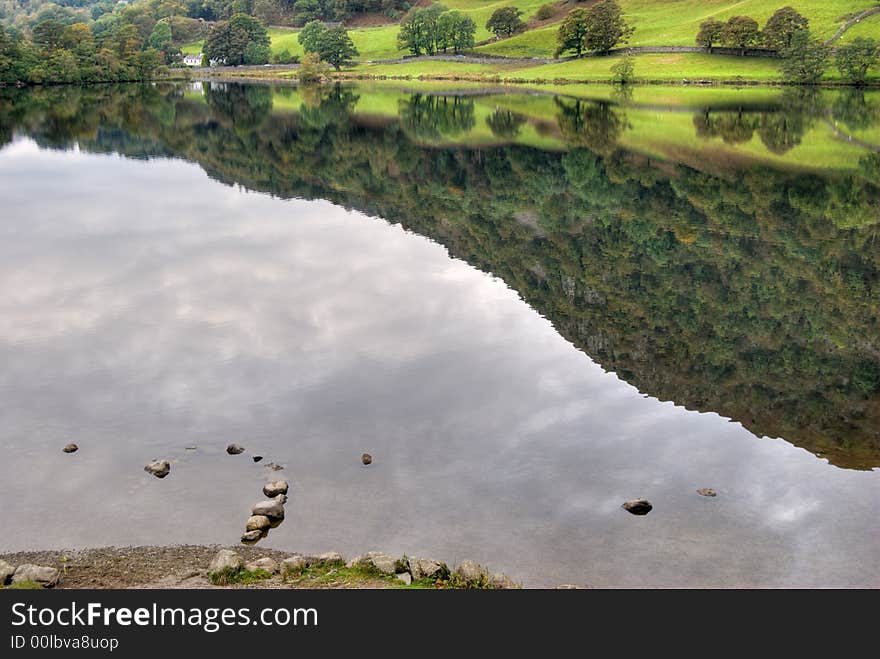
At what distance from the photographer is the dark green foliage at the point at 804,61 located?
164625 millimetres

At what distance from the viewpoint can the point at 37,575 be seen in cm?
1906

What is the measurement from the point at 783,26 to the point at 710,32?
16.2 m

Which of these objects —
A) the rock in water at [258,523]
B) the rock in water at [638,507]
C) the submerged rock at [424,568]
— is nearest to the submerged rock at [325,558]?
the submerged rock at [424,568]

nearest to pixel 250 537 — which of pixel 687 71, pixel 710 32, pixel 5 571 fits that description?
pixel 5 571

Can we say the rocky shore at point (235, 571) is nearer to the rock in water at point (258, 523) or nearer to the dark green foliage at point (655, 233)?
the rock in water at point (258, 523)

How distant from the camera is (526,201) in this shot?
6762 centimetres

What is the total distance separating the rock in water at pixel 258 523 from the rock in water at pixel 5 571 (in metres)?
5.74

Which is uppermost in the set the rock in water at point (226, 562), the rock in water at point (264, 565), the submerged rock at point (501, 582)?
the rock in water at point (226, 562)

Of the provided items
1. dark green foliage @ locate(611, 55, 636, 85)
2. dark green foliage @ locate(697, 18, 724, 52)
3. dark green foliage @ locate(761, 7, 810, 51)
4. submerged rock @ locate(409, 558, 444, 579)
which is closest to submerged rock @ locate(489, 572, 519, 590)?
submerged rock @ locate(409, 558, 444, 579)

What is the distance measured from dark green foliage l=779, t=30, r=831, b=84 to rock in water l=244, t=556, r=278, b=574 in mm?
172829

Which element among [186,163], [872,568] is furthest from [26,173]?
[872,568]

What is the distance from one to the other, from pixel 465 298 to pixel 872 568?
89.4 ft

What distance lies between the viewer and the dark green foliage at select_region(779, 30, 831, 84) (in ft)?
540
